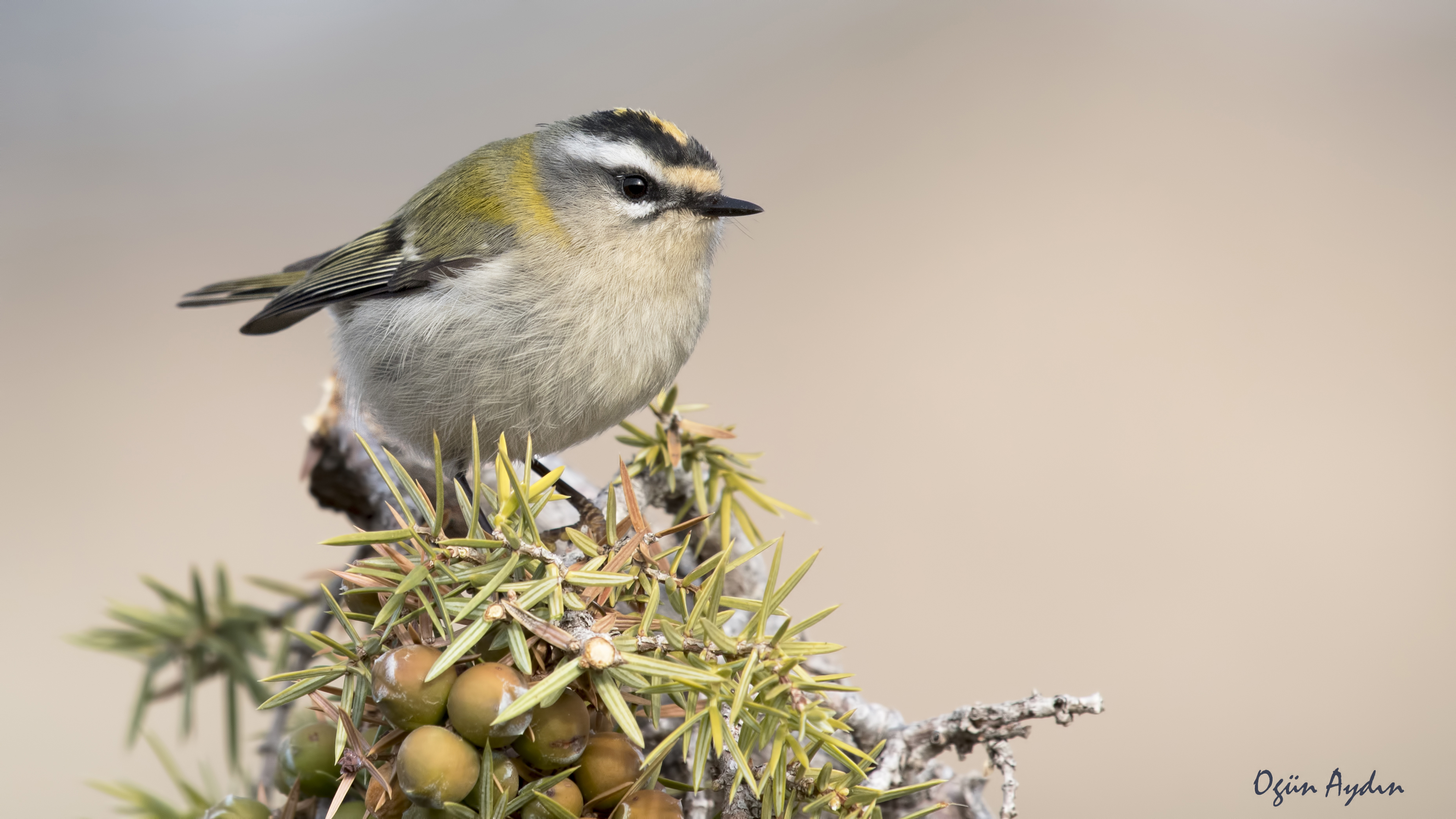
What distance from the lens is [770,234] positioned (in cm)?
420

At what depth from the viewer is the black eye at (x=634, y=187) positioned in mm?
1650

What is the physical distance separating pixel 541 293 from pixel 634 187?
28 centimetres

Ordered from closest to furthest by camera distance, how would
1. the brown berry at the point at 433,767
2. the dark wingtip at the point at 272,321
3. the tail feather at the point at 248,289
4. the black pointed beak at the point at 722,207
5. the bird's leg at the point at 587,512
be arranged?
1. the brown berry at the point at 433,767
2. the bird's leg at the point at 587,512
3. the black pointed beak at the point at 722,207
4. the dark wingtip at the point at 272,321
5. the tail feather at the point at 248,289

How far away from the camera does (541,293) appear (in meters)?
1.52

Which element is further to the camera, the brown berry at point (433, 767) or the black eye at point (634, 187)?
the black eye at point (634, 187)

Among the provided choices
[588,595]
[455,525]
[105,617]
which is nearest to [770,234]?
[455,525]

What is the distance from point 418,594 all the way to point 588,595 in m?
0.13

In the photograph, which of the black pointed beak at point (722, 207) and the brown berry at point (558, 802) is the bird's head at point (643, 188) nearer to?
the black pointed beak at point (722, 207)

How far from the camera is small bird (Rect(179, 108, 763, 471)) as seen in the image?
4.90 feet

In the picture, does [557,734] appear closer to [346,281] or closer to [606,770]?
[606,770]

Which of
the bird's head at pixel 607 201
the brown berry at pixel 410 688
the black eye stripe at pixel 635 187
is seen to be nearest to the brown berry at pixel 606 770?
the brown berry at pixel 410 688

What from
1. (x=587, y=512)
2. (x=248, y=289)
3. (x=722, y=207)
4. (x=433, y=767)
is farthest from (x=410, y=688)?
(x=248, y=289)

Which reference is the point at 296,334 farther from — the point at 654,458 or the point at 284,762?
the point at 284,762

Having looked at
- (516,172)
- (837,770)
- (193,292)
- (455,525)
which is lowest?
(837,770)
